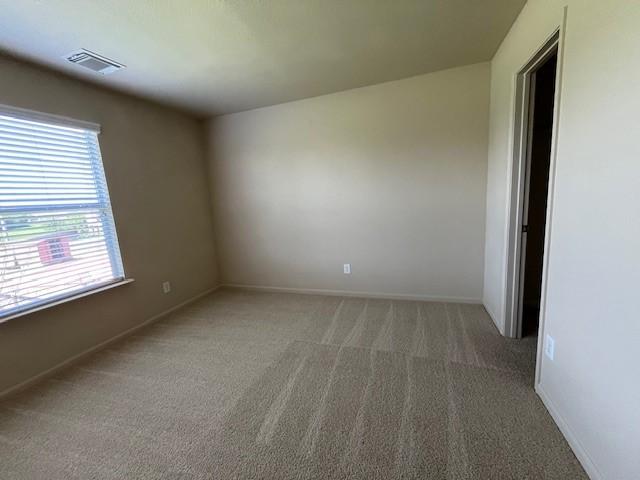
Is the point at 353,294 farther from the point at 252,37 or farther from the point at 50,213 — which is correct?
the point at 50,213

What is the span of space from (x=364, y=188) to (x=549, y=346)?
216 centimetres

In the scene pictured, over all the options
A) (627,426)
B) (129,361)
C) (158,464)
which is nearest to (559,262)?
(627,426)

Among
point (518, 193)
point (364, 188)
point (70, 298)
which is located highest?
point (364, 188)

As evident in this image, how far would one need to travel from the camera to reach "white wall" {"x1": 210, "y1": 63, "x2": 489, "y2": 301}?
2775 mm

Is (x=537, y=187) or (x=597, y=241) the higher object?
(x=537, y=187)

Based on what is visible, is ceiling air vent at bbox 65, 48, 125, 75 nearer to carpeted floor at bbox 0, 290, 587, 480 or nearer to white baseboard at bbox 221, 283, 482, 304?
carpeted floor at bbox 0, 290, 587, 480

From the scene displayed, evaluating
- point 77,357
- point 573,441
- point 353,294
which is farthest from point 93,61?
point 573,441

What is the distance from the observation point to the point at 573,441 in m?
1.29

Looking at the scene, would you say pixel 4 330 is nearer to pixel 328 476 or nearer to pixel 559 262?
pixel 328 476

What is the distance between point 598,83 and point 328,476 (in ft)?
6.83

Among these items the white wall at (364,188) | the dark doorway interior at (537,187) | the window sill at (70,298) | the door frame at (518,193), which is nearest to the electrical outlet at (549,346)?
the door frame at (518,193)

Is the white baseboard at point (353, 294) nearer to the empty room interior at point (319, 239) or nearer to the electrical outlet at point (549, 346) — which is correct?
the empty room interior at point (319, 239)

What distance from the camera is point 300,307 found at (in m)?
3.17

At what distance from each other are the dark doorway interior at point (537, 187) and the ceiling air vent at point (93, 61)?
359 centimetres
